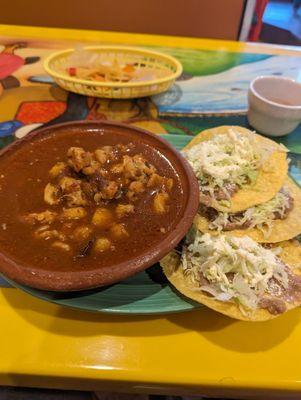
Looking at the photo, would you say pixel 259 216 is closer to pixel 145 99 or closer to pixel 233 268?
pixel 233 268

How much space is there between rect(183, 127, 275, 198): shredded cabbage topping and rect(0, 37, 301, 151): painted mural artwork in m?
0.46

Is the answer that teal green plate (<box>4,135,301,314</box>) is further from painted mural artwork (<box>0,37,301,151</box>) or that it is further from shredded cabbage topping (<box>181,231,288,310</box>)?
painted mural artwork (<box>0,37,301,151</box>)

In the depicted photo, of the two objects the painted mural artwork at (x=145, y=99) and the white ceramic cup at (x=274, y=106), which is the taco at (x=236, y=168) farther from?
the painted mural artwork at (x=145, y=99)

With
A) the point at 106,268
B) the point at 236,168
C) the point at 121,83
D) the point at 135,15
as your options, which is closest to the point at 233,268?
the point at 106,268

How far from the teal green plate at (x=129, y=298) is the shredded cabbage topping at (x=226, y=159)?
2.02ft

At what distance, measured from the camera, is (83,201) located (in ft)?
5.01

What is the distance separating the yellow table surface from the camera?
52.1 inches

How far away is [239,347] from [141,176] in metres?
0.80

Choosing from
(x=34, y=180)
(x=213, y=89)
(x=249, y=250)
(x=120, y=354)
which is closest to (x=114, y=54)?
(x=213, y=89)

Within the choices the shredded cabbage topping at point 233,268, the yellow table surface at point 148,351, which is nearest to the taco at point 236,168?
the shredded cabbage topping at point 233,268

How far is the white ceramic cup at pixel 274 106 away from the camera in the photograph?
2.39 metres

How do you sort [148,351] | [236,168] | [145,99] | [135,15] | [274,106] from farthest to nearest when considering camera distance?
[135,15], [145,99], [274,106], [236,168], [148,351]

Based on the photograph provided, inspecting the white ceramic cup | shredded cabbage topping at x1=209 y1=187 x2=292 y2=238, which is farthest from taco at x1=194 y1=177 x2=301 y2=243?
the white ceramic cup

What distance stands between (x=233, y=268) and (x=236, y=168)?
2.20ft
